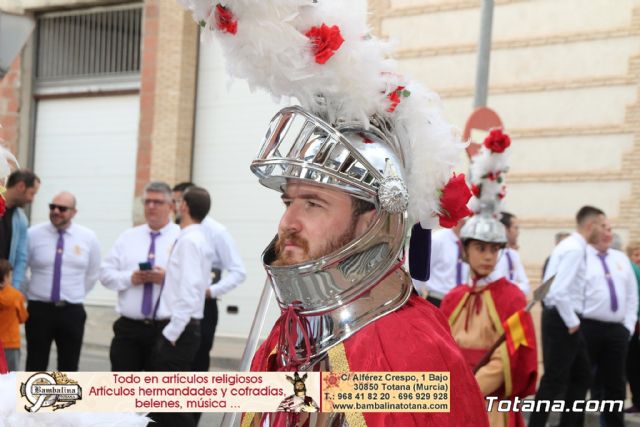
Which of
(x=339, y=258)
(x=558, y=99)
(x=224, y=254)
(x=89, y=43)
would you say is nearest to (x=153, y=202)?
(x=224, y=254)

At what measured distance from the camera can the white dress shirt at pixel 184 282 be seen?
666 cm

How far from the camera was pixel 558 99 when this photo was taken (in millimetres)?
13211

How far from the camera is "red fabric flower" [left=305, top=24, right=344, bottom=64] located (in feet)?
9.78

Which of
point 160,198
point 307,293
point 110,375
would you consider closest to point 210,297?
point 160,198

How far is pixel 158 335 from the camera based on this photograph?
6.94 m

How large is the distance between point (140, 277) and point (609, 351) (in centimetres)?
403

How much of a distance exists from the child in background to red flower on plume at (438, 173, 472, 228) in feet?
14.6

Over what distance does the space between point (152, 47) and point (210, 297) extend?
8.97 meters

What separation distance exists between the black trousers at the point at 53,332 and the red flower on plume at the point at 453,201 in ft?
17.6

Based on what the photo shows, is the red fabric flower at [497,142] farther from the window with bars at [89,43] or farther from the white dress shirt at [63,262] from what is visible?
the window with bars at [89,43]

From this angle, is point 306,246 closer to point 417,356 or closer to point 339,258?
point 339,258

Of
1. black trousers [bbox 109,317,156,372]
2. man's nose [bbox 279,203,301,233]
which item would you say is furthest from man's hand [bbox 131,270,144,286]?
man's nose [bbox 279,203,301,233]

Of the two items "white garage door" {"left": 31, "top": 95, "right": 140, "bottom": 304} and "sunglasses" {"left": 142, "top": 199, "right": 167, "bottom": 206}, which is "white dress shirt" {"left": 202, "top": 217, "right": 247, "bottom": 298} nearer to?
"sunglasses" {"left": 142, "top": 199, "right": 167, "bottom": 206}

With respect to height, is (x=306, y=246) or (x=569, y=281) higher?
(x=569, y=281)
